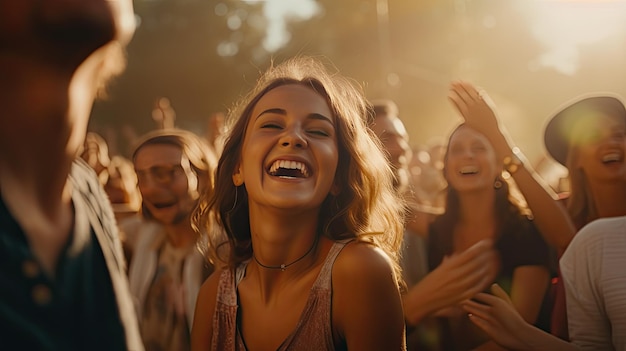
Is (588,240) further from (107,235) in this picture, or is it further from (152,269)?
(107,235)

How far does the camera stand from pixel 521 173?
12.5ft

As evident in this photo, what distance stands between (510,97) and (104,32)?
1377 inches

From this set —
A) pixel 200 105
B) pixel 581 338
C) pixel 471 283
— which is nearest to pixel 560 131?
pixel 471 283

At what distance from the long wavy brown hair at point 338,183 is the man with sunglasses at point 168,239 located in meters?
0.64

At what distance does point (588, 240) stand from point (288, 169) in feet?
3.86

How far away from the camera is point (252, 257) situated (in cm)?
284

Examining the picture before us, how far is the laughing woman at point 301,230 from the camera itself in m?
2.41

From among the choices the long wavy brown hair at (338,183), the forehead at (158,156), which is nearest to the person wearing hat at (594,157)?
the long wavy brown hair at (338,183)

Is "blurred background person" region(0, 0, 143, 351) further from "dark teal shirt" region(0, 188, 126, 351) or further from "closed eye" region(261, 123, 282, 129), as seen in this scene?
"closed eye" region(261, 123, 282, 129)

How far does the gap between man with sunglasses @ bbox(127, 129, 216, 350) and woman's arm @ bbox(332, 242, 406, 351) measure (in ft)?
4.36

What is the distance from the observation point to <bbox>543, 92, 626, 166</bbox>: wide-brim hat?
3.94 m

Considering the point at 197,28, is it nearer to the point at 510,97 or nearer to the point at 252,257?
the point at 510,97

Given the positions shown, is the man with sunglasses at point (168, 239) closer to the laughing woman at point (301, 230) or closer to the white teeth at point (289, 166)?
the laughing woman at point (301, 230)

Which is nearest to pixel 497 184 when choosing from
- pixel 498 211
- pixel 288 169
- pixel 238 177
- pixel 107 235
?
pixel 498 211
